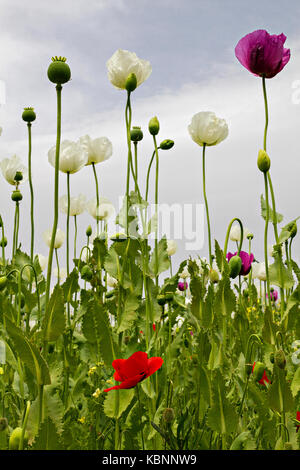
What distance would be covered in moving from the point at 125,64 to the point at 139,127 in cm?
19

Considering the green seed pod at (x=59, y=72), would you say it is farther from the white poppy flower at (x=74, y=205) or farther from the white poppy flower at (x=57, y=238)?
the white poppy flower at (x=57, y=238)

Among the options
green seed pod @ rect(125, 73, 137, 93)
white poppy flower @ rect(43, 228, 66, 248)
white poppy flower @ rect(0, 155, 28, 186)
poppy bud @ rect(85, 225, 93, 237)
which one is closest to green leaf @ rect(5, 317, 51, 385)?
green seed pod @ rect(125, 73, 137, 93)

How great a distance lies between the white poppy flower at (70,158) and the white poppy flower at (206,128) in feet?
1.10

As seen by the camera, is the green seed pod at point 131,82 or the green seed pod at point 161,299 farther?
the green seed pod at point 161,299

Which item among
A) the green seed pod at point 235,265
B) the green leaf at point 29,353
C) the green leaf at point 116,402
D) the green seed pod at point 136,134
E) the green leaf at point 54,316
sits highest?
the green seed pod at point 136,134

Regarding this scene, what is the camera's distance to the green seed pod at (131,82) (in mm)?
1137

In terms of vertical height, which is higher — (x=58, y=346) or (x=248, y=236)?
(x=248, y=236)

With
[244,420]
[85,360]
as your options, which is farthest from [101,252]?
[244,420]

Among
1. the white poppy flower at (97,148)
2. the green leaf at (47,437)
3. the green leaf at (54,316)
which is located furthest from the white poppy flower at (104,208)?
Result: the green leaf at (47,437)

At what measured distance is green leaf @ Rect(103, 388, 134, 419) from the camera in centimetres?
96

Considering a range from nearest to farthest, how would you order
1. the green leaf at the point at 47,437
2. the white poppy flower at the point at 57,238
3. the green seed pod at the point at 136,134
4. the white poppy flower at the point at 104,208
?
the green leaf at the point at 47,437
the green seed pod at the point at 136,134
the white poppy flower at the point at 104,208
the white poppy flower at the point at 57,238

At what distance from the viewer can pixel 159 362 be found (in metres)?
0.90

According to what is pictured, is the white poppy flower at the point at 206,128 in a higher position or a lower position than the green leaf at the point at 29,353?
higher
